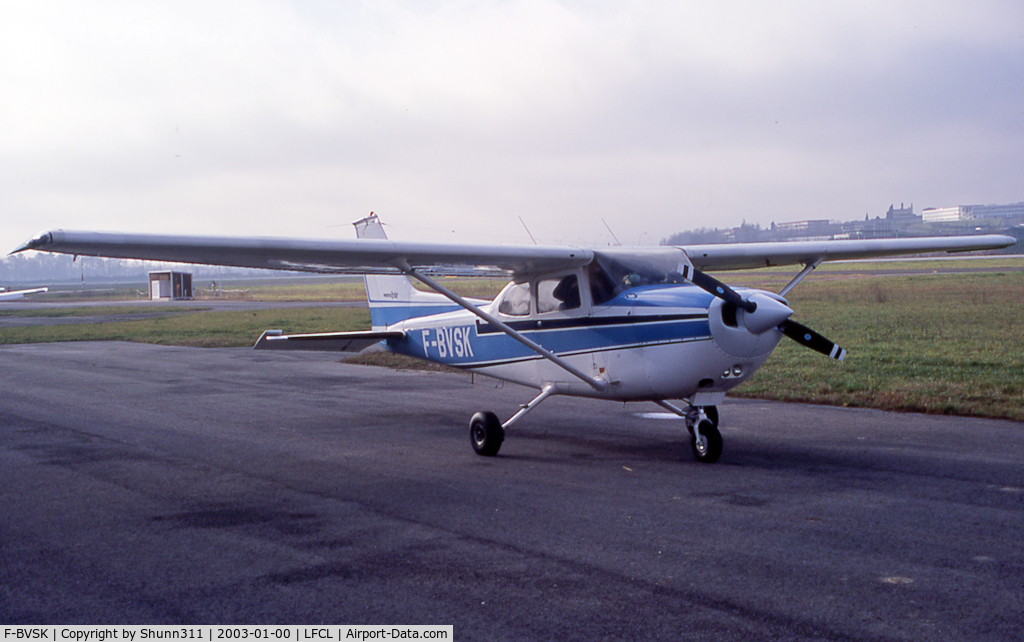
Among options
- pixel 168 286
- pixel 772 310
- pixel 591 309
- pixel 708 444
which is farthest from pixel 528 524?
pixel 168 286

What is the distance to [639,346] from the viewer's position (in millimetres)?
8195

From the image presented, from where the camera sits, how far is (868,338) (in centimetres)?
1858

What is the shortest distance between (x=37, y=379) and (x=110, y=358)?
4516 mm

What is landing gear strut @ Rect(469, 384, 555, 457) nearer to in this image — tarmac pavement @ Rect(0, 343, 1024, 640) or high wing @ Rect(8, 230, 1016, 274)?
tarmac pavement @ Rect(0, 343, 1024, 640)

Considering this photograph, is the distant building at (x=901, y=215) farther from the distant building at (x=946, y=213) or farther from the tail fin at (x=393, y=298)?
the tail fin at (x=393, y=298)

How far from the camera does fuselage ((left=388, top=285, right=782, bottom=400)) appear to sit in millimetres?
7660

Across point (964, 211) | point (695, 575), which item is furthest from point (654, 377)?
point (964, 211)

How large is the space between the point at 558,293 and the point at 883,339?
12035 mm

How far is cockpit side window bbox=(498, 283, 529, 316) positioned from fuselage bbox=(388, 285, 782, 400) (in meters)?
0.07

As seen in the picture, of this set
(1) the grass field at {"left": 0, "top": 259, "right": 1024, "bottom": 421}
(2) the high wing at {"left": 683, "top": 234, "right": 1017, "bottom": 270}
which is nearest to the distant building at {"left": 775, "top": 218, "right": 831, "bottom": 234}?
(1) the grass field at {"left": 0, "top": 259, "right": 1024, "bottom": 421}

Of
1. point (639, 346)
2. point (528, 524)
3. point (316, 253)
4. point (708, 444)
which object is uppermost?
point (316, 253)

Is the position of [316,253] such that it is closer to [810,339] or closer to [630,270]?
[630,270]

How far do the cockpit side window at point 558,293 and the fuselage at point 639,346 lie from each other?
0.24 feet

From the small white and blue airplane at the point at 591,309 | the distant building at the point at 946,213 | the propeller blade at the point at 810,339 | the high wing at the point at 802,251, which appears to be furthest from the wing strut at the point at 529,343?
the distant building at the point at 946,213
